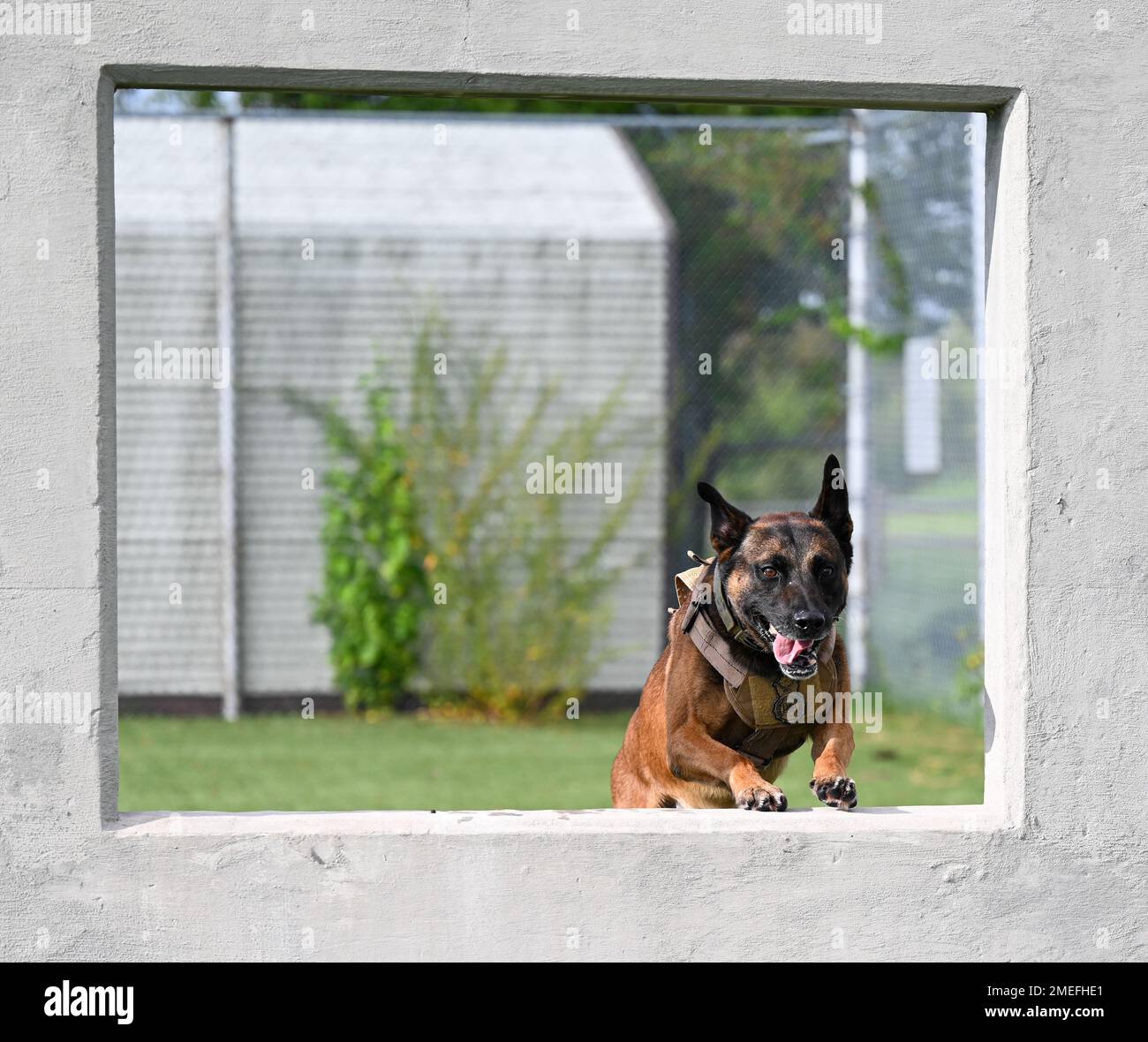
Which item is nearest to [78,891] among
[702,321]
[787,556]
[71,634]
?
[71,634]

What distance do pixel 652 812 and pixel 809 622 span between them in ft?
2.14

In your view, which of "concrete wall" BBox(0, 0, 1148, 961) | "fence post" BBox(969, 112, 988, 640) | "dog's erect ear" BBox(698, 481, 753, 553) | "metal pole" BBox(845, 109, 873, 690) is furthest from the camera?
"metal pole" BBox(845, 109, 873, 690)

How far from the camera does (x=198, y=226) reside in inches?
410

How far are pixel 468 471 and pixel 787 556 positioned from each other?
267 inches

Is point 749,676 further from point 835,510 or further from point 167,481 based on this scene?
point 167,481

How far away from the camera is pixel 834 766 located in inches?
152

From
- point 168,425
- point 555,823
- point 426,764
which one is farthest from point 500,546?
point 555,823

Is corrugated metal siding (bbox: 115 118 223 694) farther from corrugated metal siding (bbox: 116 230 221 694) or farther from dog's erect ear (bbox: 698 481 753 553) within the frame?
dog's erect ear (bbox: 698 481 753 553)

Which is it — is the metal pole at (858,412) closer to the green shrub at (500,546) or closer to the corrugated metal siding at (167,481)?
the green shrub at (500,546)

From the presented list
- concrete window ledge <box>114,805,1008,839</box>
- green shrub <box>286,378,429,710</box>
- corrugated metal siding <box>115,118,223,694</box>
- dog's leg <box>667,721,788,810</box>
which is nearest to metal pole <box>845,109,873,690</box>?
green shrub <box>286,378,429,710</box>

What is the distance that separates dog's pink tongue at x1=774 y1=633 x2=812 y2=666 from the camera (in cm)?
381

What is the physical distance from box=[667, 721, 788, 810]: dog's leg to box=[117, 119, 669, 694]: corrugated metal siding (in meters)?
6.51

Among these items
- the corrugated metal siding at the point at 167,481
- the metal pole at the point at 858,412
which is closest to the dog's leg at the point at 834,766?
the metal pole at the point at 858,412

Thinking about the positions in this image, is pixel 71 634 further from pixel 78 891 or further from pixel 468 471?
pixel 468 471
